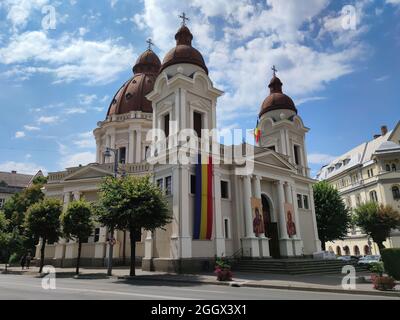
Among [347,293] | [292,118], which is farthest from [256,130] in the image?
[347,293]

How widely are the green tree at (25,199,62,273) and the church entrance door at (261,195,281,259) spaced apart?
1797 cm

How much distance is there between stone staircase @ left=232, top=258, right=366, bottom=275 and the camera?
74.4 feet

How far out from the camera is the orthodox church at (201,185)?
24766mm

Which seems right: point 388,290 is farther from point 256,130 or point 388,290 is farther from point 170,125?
point 256,130

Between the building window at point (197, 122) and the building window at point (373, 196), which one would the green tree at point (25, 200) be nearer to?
the building window at point (197, 122)

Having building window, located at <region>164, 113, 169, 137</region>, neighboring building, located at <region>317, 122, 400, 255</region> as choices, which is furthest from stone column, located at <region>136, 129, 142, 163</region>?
neighboring building, located at <region>317, 122, 400, 255</region>

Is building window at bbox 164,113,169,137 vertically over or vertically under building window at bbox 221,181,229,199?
over

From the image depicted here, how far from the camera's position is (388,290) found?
13.6 meters

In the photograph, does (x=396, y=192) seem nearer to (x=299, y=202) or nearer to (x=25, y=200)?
(x=299, y=202)

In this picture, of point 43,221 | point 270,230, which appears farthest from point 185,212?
point 43,221

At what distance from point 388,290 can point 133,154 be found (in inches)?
1216

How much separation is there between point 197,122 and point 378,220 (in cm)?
2925

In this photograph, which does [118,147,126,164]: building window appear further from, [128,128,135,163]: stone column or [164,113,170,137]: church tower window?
[164,113,170,137]: church tower window

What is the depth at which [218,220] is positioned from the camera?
84.5 ft
